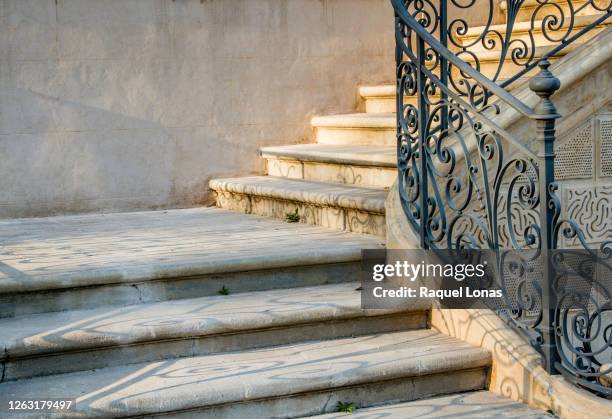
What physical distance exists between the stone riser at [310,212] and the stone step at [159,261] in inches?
3.3

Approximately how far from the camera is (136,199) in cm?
668

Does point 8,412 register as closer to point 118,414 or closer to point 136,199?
point 118,414

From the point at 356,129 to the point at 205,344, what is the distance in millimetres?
2808

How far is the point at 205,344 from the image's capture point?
4.25 metres

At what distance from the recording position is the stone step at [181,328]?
13.1 ft

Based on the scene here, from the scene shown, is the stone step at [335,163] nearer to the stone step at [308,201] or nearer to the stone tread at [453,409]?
the stone step at [308,201]

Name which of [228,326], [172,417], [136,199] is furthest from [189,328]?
[136,199]

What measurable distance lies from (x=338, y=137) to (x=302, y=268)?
2159 millimetres

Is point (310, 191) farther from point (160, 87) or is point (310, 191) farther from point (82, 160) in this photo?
point (82, 160)

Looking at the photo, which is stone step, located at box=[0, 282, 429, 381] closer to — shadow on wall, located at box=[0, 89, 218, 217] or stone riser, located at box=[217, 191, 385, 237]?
stone riser, located at box=[217, 191, 385, 237]

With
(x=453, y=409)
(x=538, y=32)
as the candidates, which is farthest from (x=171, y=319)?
(x=538, y=32)

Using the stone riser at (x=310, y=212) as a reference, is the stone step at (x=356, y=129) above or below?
above

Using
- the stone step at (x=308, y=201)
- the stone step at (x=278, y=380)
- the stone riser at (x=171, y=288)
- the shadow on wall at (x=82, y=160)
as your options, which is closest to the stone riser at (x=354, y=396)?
the stone step at (x=278, y=380)

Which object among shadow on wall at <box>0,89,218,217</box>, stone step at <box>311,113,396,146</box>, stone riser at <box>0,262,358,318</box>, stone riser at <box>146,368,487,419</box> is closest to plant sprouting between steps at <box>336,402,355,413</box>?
stone riser at <box>146,368,487,419</box>
